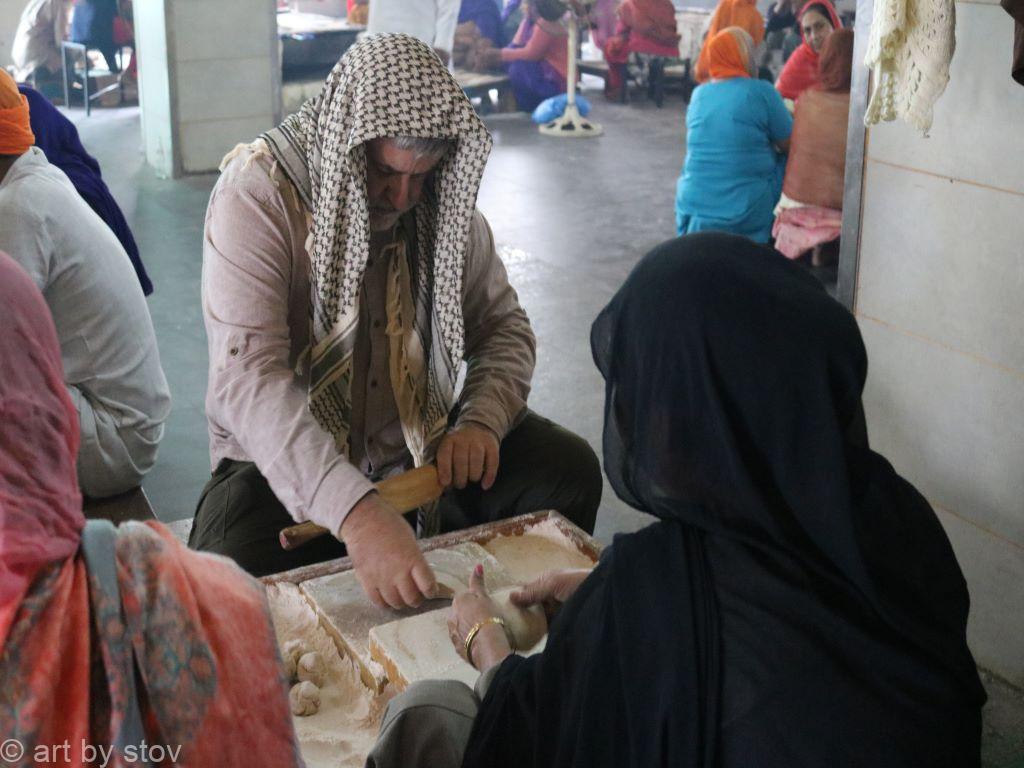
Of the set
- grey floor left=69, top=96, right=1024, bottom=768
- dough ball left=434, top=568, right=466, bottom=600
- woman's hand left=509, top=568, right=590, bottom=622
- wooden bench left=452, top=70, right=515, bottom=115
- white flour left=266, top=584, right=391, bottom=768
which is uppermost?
wooden bench left=452, top=70, right=515, bottom=115

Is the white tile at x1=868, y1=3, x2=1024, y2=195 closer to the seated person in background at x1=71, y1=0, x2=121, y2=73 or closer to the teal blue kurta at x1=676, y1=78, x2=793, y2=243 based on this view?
the teal blue kurta at x1=676, y1=78, x2=793, y2=243

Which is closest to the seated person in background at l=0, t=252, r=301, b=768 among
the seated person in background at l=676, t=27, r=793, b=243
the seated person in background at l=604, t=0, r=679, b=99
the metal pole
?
the seated person in background at l=676, t=27, r=793, b=243

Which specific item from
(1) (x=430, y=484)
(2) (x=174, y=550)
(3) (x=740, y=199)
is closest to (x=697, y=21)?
(3) (x=740, y=199)

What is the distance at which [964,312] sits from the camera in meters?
2.40

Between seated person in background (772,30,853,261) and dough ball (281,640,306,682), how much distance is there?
412cm

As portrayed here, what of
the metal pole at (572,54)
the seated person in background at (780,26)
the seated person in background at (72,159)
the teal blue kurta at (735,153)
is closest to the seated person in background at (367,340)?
the seated person in background at (72,159)

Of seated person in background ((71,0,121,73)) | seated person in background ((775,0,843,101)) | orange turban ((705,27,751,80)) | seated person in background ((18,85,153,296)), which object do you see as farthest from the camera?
seated person in background ((71,0,121,73))

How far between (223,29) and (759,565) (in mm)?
6711

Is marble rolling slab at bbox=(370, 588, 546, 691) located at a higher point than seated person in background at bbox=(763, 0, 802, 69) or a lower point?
lower

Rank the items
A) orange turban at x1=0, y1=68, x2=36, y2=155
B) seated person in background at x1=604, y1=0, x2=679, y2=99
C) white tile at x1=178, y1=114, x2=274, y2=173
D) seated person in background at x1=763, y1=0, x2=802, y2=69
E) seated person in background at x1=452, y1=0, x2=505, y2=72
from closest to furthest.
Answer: orange turban at x1=0, y1=68, x2=36, y2=155 → white tile at x1=178, y1=114, x2=274, y2=173 → seated person in background at x1=452, y1=0, x2=505, y2=72 → seated person in background at x1=604, y1=0, x2=679, y2=99 → seated person in background at x1=763, y1=0, x2=802, y2=69

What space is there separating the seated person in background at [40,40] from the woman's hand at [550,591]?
30.2ft

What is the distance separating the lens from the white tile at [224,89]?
719 centimetres

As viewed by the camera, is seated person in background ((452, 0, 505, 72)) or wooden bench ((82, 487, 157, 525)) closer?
wooden bench ((82, 487, 157, 525))

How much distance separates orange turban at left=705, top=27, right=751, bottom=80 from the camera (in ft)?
18.1
